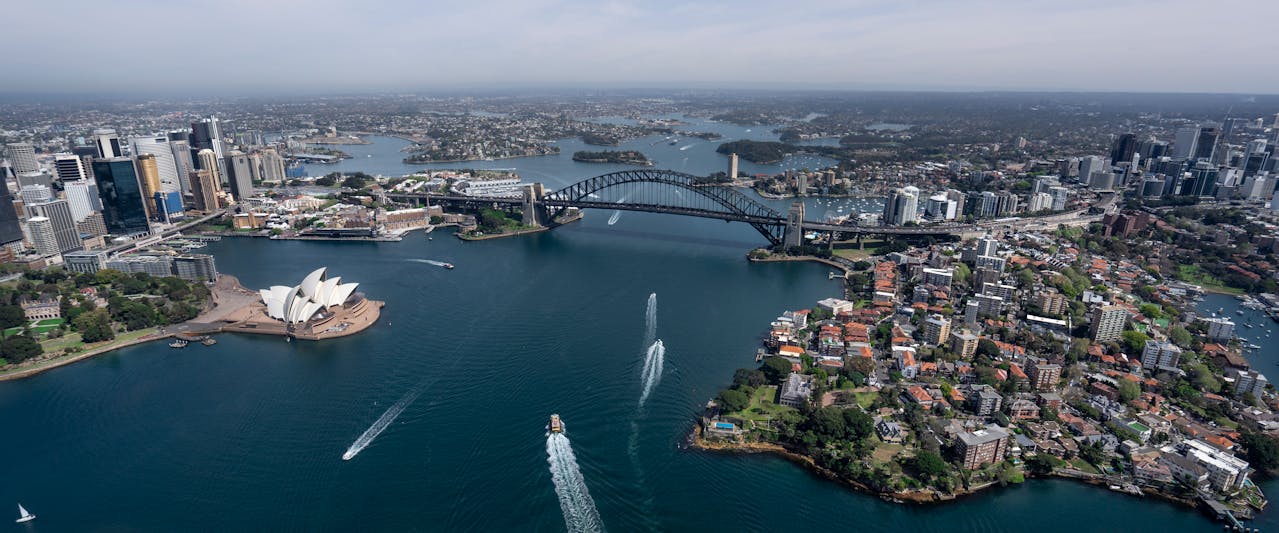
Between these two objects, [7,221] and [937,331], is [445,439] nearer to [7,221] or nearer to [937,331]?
[937,331]

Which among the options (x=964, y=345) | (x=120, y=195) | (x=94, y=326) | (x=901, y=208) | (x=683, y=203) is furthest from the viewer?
(x=683, y=203)

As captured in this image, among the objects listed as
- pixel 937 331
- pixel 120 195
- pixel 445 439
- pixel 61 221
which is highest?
pixel 120 195

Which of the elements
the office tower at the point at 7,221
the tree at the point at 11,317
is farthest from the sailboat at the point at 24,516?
the office tower at the point at 7,221

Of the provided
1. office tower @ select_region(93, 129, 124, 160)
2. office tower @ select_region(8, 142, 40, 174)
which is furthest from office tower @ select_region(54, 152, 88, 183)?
office tower @ select_region(8, 142, 40, 174)

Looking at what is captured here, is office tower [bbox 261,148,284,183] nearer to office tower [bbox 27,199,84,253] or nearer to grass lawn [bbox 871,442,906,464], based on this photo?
office tower [bbox 27,199,84,253]

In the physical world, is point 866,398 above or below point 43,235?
below

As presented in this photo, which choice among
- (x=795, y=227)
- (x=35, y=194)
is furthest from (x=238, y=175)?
(x=795, y=227)
